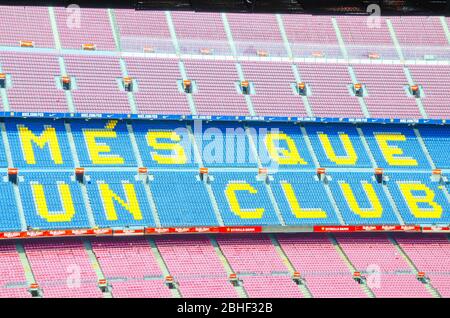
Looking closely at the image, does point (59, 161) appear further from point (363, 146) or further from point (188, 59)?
point (363, 146)

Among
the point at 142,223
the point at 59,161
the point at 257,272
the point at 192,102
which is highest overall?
the point at 192,102

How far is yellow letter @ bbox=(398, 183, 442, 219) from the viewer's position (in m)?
44.0

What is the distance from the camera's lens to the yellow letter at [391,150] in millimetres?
45781

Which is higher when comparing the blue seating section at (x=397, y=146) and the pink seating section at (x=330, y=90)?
the pink seating section at (x=330, y=90)

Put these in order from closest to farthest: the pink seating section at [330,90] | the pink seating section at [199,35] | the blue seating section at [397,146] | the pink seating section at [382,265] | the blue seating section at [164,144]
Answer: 1. the pink seating section at [382,265]
2. the blue seating section at [164,144]
3. the blue seating section at [397,146]
4. the pink seating section at [330,90]
5. the pink seating section at [199,35]

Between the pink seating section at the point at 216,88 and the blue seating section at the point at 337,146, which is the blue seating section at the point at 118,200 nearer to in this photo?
the pink seating section at the point at 216,88

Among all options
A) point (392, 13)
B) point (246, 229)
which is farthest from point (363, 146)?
point (392, 13)

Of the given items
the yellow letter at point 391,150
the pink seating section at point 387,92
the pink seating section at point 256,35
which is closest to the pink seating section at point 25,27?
the pink seating section at point 256,35

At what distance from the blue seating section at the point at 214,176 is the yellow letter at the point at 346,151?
2.2 inches

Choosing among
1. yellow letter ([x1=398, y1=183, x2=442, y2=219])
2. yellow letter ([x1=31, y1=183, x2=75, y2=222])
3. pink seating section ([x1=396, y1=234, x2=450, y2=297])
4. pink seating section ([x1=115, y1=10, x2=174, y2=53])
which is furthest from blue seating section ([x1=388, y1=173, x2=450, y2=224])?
yellow letter ([x1=31, y1=183, x2=75, y2=222])

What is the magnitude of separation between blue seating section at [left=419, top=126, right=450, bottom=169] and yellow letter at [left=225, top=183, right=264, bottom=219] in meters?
9.79

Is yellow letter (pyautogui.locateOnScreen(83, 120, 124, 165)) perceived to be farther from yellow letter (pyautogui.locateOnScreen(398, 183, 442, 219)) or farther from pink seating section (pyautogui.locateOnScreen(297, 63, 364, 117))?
yellow letter (pyautogui.locateOnScreen(398, 183, 442, 219))
